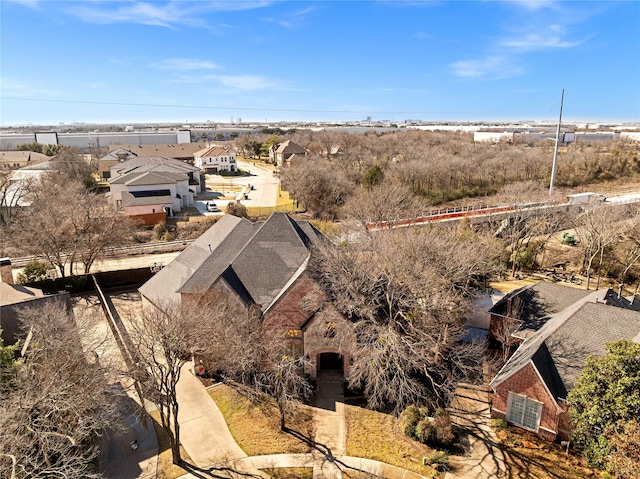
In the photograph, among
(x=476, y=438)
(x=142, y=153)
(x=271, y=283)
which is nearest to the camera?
(x=476, y=438)

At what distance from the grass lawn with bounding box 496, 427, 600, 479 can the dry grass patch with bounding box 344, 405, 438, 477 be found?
3.93m

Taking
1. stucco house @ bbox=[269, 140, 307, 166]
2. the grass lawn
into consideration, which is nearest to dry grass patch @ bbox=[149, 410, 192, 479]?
the grass lawn

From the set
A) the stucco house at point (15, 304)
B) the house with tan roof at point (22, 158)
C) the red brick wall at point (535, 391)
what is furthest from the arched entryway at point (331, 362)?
the house with tan roof at point (22, 158)

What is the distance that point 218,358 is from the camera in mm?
24109

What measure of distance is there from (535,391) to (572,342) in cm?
364

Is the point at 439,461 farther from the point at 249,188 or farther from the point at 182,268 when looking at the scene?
the point at 249,188

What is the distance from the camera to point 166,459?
19781 millimetres

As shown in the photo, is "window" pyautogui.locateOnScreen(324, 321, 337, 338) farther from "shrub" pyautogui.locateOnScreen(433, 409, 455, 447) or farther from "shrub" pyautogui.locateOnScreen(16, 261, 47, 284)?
"shrub" pyautogui.locateOnScreen(16, 261, 47, 284)

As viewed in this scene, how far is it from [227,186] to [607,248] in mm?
75959

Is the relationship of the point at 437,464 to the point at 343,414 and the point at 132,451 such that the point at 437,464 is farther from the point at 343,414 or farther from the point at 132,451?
the point at 132,451

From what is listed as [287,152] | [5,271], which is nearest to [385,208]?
[5,271]

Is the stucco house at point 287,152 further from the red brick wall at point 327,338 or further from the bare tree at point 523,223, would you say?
the red brick wall at point 327,338

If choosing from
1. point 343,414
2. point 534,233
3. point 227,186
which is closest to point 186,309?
point 343,414

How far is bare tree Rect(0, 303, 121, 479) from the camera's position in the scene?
44.3 feet
